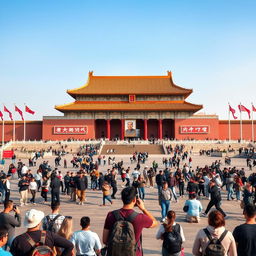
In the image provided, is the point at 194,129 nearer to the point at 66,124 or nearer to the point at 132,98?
the point at 132,98

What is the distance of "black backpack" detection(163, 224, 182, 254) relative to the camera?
12.8ft

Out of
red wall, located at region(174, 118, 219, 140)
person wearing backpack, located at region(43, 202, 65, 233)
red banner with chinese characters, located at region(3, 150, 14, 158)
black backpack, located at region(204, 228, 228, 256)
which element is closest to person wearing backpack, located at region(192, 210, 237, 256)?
black backpack, located at region(204, 228, 228, 256)

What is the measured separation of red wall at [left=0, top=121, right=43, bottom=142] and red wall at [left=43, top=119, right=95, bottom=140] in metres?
2.05

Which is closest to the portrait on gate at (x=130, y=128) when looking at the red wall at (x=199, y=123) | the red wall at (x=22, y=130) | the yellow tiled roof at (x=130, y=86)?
the yellow tiled roof at (x=130, y=86)

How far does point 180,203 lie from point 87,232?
7875mm

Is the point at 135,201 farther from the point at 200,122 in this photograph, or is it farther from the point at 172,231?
the point at 200,122

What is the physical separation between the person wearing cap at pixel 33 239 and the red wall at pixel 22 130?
1951 inches

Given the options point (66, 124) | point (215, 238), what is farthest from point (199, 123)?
point (215, 238)

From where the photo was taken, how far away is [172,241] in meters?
3.90

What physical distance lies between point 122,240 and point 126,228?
0.40 feet

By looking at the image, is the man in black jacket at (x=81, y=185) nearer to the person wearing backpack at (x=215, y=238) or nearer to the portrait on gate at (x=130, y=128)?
the person wearing backpack at (x=215, y=238)

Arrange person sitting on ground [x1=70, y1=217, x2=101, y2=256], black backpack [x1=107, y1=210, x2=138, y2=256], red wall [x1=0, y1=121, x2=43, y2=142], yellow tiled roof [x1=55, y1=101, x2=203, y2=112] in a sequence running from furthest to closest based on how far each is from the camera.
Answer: red wall [x1=0, y1=121, x2=43, y2=142] → yellow tiled roof [x1=55, y1=101, x2=203, y2=112] → person sitting on ground [x1=70, y1=217, x2=101, y2=256] → black backpack [x1=107, y1=210, x2=138, y2=256]

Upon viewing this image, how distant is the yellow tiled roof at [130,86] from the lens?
51.9 meters

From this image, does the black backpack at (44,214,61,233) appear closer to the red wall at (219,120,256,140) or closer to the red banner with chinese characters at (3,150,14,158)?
the red banner with chinese characters at (3,150,14,158)
